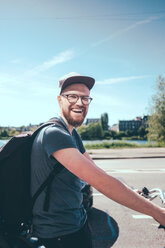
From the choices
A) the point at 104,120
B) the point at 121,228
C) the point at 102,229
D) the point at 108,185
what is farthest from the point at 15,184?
the point at 104,120

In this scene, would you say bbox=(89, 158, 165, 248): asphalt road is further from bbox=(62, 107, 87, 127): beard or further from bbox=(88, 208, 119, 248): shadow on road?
bbox=(62, 107, 87, 127): beard

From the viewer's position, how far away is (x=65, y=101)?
1480 millimetres

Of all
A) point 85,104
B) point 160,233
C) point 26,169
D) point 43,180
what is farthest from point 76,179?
point 160,233

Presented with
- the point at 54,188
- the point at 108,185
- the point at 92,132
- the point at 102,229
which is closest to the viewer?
the point at 108,185

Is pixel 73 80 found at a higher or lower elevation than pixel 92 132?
higher

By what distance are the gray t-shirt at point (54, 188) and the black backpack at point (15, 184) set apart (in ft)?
0.11

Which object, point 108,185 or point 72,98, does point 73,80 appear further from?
point 108,185

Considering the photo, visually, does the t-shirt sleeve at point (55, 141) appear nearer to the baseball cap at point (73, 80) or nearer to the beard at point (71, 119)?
the beard at point (71, 119)

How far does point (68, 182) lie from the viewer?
4.25 feet

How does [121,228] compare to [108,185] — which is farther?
[121,228]

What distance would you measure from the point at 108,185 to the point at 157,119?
28520 millimetres

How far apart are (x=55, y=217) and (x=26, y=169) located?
0.34 m

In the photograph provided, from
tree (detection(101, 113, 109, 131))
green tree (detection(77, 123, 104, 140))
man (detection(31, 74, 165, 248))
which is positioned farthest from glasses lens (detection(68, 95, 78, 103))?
tree (detection(101, 113, 109, 131))

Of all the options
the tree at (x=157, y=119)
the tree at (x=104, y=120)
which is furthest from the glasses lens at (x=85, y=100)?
the tree at (x=104, y=120)
